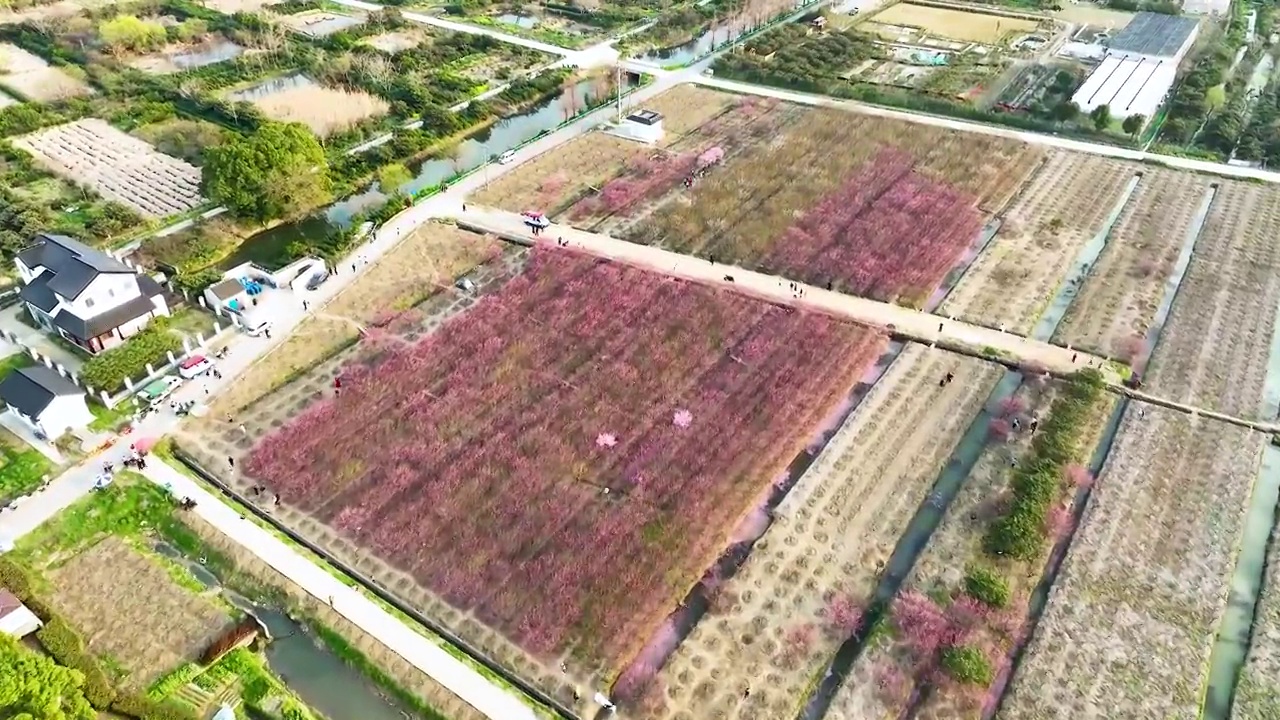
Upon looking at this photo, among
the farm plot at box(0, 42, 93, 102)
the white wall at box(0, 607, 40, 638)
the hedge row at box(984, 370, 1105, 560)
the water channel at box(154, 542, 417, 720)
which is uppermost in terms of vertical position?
the farm plot at box(0, 42, 93, 102)

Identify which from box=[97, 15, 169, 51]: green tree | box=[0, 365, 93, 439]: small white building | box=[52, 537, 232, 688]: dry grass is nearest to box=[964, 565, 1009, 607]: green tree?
box=[52, 537, 232, 688]: dry grass

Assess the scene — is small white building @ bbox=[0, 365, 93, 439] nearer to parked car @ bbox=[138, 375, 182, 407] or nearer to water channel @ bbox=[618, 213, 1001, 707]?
parked car @ bbox=[138, 375, 182, 407]

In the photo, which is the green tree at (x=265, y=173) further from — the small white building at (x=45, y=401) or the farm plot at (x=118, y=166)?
the small white building at (x=45, y=401)

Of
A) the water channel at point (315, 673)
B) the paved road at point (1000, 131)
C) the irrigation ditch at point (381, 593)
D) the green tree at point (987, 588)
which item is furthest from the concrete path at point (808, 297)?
the paved road at point (1000, 131)

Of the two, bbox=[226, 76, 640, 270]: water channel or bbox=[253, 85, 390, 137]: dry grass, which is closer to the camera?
bbox=[226, 76, 640, 270]: water channel

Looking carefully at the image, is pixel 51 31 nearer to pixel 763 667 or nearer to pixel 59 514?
pixel 59 514
